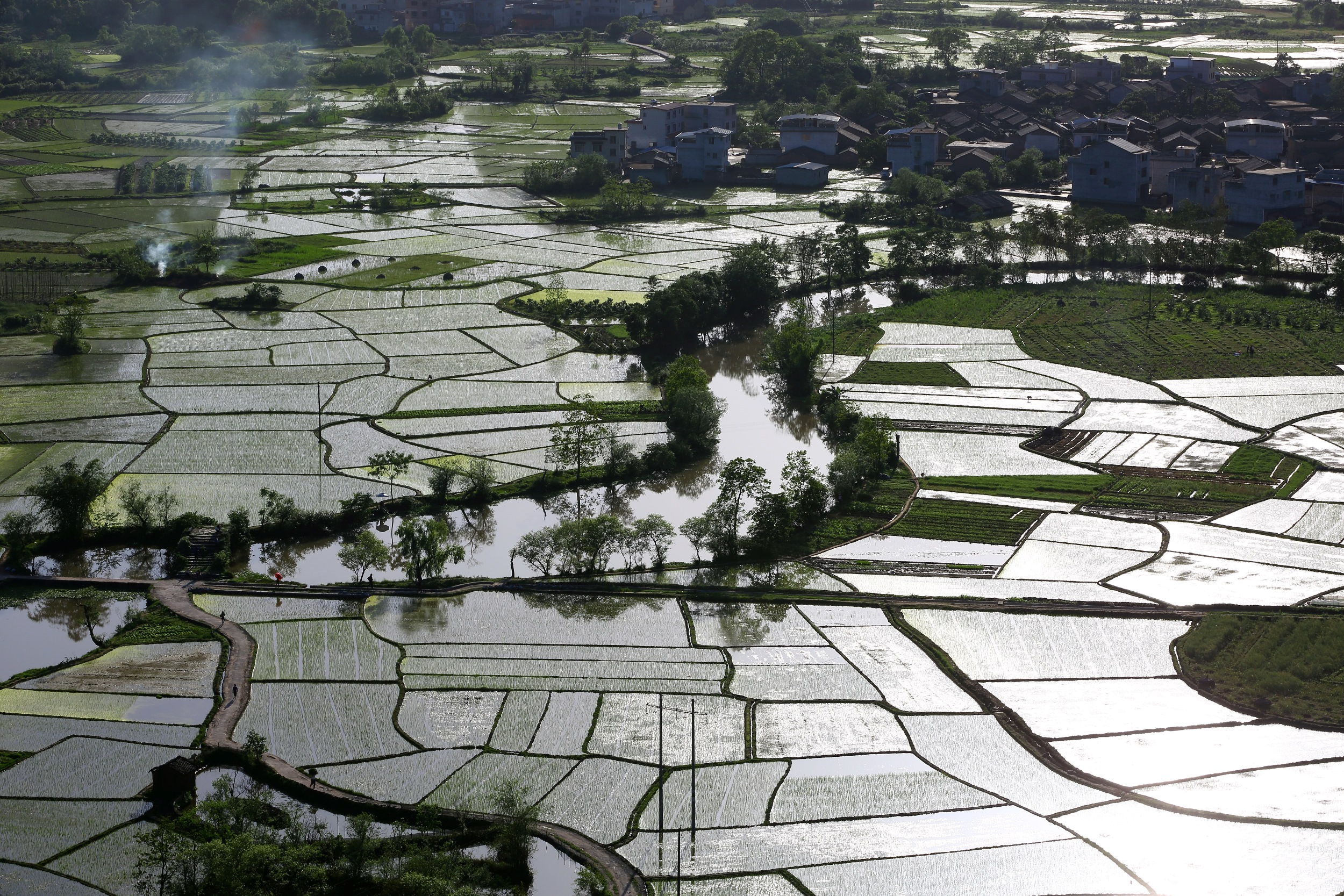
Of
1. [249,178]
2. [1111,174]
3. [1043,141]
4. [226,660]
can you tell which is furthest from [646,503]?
[1043,141]

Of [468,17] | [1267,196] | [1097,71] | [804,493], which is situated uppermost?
[468,17]

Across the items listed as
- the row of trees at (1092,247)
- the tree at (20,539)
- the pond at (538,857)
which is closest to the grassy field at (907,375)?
the row of trees at (1092,247)

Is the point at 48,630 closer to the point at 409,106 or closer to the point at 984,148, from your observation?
the point at 984,148

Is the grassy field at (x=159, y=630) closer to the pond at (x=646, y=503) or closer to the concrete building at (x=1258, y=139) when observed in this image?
the pond at (x=646, y=503)

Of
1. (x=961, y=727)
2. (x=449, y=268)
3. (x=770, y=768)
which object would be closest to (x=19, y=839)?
(x=770, y=768)

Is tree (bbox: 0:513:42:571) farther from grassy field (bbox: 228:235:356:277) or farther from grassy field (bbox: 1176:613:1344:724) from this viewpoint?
grassy field (bbox: 228:235:356:277)

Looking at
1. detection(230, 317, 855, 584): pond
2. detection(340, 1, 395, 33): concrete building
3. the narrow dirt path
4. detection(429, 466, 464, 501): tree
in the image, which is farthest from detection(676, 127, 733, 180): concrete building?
detection(340, 1, 395, 33): concrete building

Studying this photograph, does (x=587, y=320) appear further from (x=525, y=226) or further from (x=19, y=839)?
(x=19, y=839)

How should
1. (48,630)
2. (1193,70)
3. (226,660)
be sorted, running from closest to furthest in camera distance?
(226,660)
(48,630)
(1193,70)
